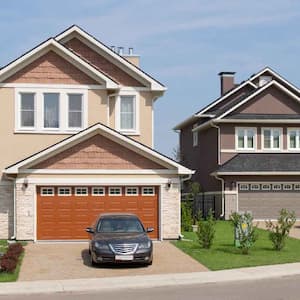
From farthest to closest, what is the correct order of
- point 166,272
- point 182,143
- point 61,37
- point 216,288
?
point 182,143, point 61,37, point 166,272, point 216,288

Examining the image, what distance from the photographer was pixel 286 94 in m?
41.8

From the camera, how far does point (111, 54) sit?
30219mm

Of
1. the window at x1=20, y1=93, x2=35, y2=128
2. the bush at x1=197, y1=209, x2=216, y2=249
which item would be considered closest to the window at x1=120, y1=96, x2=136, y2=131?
the window at x1=20, y1=93, x2=35, y2=128

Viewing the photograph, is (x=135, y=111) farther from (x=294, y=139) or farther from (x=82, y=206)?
(x=294, y=139)

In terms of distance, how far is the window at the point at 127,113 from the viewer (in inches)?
1177

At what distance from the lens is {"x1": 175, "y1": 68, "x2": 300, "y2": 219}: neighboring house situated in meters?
39.6

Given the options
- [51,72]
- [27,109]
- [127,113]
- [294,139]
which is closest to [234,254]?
[127,113]

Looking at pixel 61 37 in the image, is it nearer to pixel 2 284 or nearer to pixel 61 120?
pixel 61 120

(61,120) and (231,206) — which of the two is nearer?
(61,120)

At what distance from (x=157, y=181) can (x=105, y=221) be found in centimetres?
657

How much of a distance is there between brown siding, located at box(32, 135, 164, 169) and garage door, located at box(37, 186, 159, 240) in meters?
0.89

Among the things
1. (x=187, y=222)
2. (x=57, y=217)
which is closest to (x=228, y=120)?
(x=187, y=222)

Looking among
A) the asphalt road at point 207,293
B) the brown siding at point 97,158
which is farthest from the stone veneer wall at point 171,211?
the asphalt road at point 207,293

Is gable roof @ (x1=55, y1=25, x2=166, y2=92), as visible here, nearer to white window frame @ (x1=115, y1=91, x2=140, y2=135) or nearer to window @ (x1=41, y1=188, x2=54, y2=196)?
white window frame @ (x1=115, y1=91, x2=140, y2=135)
